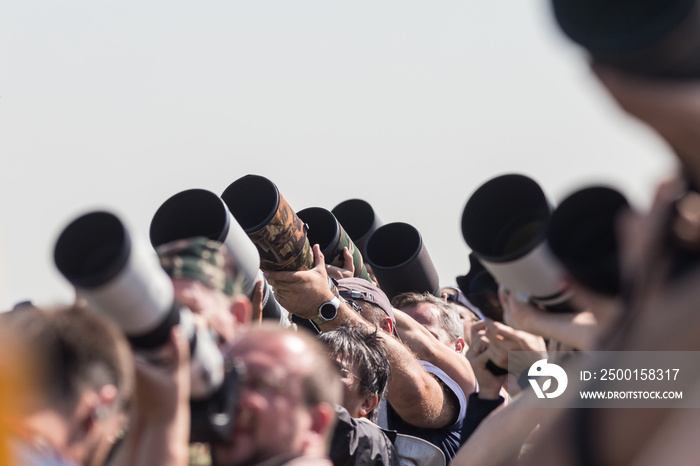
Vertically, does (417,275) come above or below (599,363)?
below

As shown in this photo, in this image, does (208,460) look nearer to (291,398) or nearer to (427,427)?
(291,398)

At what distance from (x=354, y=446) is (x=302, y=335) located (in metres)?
1.27

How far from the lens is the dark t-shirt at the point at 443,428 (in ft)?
15.1

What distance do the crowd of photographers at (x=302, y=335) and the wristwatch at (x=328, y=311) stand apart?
0.66 meters

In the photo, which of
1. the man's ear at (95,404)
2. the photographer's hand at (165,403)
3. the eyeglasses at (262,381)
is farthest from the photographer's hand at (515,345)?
the man's ear at (95,404)

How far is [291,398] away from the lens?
8.21ft

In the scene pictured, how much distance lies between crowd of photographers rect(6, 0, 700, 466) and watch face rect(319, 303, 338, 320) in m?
0.66

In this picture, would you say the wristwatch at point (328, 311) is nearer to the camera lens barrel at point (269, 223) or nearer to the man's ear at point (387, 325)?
the camera lens barrel at point (269, 223)

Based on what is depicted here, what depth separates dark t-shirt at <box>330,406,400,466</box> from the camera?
12.6 ft

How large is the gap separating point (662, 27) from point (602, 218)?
753 mm

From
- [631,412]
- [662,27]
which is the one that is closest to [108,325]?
[631,412]

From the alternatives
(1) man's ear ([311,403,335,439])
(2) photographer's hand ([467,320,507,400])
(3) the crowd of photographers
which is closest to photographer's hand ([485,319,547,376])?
(3) the crowd of photographers

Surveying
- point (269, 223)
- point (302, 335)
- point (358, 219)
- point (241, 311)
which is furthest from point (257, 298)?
point (358, 219)

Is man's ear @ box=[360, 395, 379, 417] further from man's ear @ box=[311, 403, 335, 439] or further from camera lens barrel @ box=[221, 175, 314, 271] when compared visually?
man's ear @ box=[311, 403, 335, 439]
